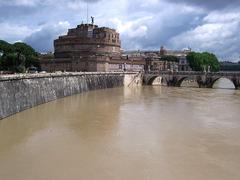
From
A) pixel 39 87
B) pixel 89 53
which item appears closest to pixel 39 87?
pixel 39 87

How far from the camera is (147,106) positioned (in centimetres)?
3800

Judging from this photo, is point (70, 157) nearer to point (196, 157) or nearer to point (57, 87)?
point (196, 157)

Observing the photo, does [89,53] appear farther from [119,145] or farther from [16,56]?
[119,145]

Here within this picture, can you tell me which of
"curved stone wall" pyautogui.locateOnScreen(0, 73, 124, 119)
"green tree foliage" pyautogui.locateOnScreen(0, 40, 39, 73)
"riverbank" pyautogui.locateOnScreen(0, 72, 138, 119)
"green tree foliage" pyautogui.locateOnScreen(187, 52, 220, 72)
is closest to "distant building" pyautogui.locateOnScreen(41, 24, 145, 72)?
"green tree foliage" pyautogui.locateOnScreen(0, 40, 39, 73)

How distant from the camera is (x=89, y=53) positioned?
254 feet

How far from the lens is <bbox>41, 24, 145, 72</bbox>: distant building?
7219cm

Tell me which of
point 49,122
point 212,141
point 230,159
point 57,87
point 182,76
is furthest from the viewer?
point 182,76

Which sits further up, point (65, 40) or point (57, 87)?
point (65, 40)

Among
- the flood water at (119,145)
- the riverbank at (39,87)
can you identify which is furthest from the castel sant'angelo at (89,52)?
the flood water at (119,145)

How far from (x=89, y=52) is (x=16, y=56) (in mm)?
19902

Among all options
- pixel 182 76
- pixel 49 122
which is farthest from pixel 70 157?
pixel 182 76

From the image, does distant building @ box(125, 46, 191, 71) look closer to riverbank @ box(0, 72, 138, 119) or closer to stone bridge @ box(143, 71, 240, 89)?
stone bridge @ box(143, 71, 240, 89)

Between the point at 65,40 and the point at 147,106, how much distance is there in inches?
1922

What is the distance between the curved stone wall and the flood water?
3.29ft
